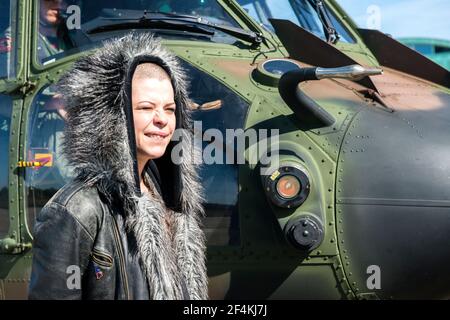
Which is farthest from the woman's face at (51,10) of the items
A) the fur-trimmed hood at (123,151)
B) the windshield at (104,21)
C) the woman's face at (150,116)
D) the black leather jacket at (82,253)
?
the black leather jacket at (82,253)

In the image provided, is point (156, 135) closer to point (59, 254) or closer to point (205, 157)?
point (59, 254)

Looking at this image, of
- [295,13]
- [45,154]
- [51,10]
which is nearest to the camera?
[45,154]

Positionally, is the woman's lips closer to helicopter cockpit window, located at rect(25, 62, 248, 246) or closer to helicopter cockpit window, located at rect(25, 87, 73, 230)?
helicopter cockpit window, located at rect(25, 62, 248, 246)

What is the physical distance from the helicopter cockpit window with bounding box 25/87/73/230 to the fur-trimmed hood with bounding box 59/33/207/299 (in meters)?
1.53

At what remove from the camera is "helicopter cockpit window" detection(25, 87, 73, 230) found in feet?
13.4

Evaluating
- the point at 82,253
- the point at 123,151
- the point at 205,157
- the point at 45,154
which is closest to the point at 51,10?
the point at 45,154

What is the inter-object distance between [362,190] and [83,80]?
5.72 feet

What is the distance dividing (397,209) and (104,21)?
7.37 feet

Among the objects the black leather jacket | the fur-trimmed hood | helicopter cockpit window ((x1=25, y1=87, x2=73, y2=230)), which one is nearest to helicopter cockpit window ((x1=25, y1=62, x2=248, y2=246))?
helicopter cockpit window ((x1=25, y1=87, x2=73, y2=230))

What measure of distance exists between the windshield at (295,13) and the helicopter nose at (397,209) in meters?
1.44

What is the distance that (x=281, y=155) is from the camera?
3.66 meters

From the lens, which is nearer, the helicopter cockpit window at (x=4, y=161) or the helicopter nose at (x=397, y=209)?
the helicopter nose at (x=397, y=209)

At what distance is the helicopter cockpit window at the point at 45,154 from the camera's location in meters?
4.08

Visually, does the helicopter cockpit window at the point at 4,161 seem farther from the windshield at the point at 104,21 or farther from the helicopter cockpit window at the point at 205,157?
the windshield at the point at 104,21
